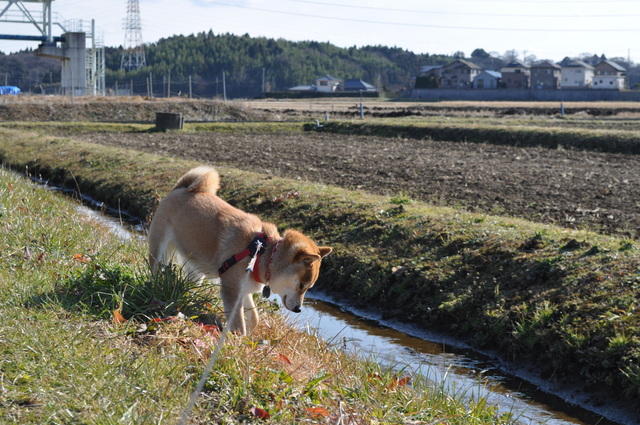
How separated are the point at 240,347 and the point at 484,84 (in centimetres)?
11389

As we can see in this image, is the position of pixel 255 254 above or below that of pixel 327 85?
below

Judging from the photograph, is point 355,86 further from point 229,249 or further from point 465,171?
point 229,249

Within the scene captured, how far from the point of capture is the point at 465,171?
1795 cm

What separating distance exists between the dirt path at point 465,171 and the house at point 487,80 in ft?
284

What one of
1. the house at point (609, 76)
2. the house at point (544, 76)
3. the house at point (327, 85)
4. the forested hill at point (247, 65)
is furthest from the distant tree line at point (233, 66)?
the house at point (609, 76)

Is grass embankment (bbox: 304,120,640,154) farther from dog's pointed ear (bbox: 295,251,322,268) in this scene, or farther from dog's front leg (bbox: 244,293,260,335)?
dog's front leg (bbox: 244,293,260,335)

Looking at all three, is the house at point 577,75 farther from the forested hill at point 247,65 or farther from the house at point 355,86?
the house at point 355,86

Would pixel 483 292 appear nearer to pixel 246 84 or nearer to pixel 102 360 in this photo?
pixel 102 360

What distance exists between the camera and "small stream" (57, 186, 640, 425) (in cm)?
609

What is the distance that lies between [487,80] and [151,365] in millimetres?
113971

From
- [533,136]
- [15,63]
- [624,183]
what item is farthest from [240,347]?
[15,63]

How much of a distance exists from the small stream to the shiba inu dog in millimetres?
726

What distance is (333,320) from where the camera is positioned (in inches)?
343

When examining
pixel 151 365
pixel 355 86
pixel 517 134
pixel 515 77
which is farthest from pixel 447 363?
pixel 355 86
